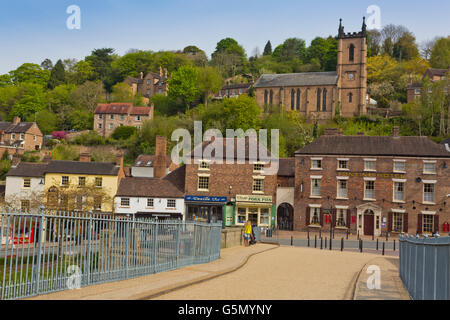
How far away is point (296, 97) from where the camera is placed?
88.9 meters

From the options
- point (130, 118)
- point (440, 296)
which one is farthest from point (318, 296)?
point (130, 118)

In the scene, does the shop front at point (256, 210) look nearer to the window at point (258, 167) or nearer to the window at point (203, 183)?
the window at point (258, 167)

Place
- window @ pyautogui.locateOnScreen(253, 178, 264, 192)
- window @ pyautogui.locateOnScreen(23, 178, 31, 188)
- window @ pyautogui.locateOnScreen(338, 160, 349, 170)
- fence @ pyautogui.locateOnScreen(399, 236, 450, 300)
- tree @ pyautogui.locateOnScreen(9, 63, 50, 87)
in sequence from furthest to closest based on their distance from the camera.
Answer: tree @ pyautogui.locateOnScreen(9, 63, 50, 87), window @ pyautogui.locateOnScreen(23, 178, 31, 188), window @ pyautogui.locateOnScreen(253, 178, 264, 192), window @ pyautogui.locateOnScreen(338, 160, 349, 170), fence @ pyautogui.locateOnScreen(399, 236, 450, 300)

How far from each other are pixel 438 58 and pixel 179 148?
2563 inches

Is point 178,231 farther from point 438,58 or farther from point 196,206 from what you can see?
point 438,58

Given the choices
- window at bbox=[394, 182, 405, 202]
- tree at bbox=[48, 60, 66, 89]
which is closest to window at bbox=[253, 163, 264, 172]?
window at bbox=[394, 182, 405, 202]

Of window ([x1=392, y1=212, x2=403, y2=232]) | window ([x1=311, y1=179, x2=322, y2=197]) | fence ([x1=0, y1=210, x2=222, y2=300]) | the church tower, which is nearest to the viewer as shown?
fence ([x1=0, y1=210, x2=222, y2=300])

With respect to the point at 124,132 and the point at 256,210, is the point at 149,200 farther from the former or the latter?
the point at 124,132

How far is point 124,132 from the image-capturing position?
81.6 metres

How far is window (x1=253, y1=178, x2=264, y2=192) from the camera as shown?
44375mm

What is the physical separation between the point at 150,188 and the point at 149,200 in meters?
1.22

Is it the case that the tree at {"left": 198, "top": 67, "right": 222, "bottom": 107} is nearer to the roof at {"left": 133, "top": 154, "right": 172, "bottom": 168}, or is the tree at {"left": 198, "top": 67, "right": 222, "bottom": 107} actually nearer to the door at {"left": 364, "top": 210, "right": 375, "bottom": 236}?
the roof at {"left": 133, "top": 154, "right": 172, "bottom": 168}

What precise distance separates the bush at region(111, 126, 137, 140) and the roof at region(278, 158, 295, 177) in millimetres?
40421

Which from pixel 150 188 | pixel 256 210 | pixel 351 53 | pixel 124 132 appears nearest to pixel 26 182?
pixel 150 188
